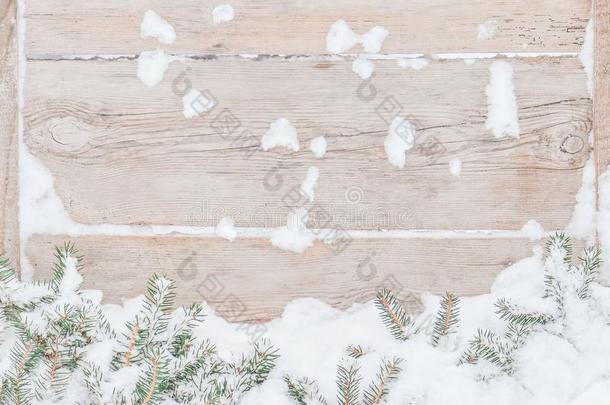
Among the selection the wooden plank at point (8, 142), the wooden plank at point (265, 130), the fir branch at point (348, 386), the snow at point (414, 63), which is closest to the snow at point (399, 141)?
the wooden plank at point (265, 130)

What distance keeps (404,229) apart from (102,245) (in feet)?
2.51

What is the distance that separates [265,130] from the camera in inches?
59.9

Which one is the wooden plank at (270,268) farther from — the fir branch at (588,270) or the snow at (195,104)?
the snow at (195,104)

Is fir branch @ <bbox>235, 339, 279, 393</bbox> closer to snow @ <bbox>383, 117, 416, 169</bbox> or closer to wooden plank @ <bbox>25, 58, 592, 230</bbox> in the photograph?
wooden plank @ <bbox>25, 58, 592, 230</bbox>

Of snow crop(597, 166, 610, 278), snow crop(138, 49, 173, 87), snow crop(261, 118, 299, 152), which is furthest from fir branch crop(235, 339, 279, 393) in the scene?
snow crop(597, 166, 610, 278)

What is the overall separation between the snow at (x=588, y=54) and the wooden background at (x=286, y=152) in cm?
1

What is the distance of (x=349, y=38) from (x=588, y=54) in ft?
1.97

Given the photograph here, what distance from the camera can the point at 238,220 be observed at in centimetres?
153

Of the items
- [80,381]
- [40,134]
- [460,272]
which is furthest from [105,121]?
[460,272]

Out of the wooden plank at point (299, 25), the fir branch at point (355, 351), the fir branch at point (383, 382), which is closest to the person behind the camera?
the fir branch at point (383, 382)

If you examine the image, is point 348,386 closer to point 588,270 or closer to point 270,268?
point 270,268

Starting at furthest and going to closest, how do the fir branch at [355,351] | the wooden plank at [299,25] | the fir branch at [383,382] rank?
the wooden plank at [299,25] < the fir branch at [355,351] < the fir branch at [383,382]

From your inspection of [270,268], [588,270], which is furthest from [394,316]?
[588,270]

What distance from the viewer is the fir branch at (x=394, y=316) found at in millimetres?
1402
